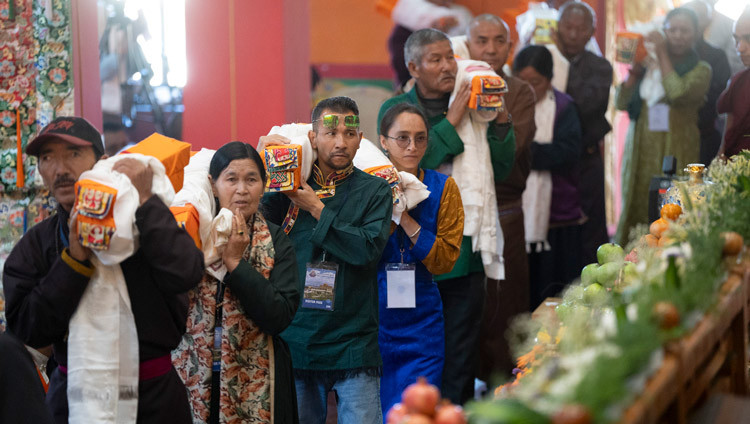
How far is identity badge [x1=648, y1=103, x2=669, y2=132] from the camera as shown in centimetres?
581

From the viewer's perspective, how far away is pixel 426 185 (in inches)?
140

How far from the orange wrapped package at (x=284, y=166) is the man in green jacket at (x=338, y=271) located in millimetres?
54

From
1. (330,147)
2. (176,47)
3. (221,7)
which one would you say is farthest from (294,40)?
(330,147)

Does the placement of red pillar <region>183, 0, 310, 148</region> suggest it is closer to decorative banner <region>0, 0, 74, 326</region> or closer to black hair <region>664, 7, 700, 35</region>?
decorative banner <region>0, 0, 74, 326</region>

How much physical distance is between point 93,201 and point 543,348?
1143mm

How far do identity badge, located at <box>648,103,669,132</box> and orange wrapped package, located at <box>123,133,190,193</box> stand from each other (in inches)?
163

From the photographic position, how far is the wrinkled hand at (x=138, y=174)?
2.18 m

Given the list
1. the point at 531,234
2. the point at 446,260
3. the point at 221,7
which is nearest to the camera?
the point at 446,260

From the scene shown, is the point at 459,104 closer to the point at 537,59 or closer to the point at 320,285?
the point at 320,285

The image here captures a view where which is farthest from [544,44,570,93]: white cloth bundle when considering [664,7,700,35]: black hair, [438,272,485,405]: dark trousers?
[438,272,485,405]: dark trousers

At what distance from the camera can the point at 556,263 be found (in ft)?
18.3

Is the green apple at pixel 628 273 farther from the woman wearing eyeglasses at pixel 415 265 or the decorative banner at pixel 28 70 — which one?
the decorative banner at pixel 28 70

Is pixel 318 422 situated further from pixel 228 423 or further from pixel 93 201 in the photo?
pixel 93 201

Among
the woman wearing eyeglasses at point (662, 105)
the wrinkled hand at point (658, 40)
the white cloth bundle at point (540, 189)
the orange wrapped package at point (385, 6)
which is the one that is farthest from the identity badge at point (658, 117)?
the orange wrapped package at point (385, 6)
